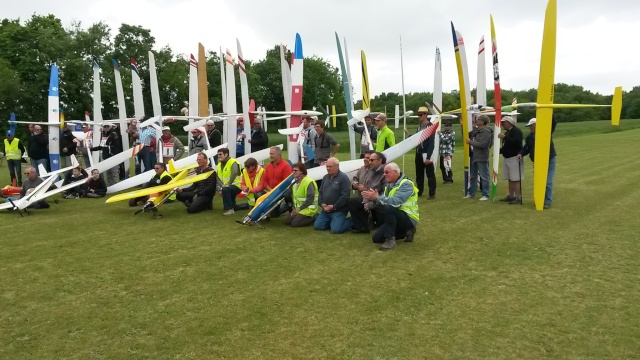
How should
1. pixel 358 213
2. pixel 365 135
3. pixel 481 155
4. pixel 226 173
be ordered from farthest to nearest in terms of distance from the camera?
pixel 365 135, pixel 481 155, pixel 226 173, pixel 358 213

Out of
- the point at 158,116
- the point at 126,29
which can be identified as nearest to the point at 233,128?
the point at 158,116

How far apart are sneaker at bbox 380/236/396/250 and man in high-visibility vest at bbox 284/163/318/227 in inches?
59.6

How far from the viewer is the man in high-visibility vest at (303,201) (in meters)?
6.61

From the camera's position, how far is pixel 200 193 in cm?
786

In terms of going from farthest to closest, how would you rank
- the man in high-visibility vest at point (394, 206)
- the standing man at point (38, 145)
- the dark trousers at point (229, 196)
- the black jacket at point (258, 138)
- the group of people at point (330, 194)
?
the standing man at point (38, 145) < the black jacket at point (258, 138) < the dark trousers at point (229, 196) < the group of people at point (330, 194) < the man in high-visibility vest at point (394, 206)

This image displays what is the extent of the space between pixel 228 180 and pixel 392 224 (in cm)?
Answer: 350

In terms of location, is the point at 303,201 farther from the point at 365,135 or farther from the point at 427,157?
the point at 427,157

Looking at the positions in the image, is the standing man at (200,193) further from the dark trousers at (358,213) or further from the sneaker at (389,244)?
the sneaker at (389,244)

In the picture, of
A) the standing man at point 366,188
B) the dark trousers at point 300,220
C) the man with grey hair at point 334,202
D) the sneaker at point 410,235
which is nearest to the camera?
the sneaker at point 410,235

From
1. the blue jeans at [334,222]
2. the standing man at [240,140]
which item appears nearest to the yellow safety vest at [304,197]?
the blue jeans at [334,222]

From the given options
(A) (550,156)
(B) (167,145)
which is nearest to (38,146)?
(B) (167,145)

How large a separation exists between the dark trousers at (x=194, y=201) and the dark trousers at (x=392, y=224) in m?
3.40

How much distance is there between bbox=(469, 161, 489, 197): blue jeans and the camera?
8.23 meters

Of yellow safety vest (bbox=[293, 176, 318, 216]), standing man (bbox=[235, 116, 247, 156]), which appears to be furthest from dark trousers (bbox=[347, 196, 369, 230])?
standing man (bbox=[235, 116, 247, 156])
